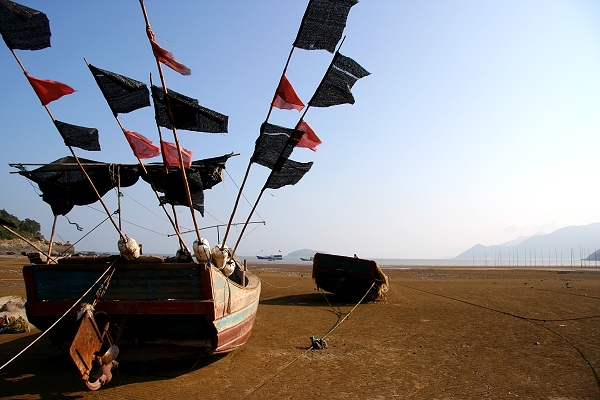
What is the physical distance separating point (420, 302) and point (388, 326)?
529cm

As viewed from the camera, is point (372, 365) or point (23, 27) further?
point (372, 365)

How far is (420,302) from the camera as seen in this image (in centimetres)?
1517

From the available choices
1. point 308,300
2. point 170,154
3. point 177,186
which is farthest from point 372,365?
point 308,300

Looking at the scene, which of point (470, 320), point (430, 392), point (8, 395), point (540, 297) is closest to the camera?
point (8, 395)

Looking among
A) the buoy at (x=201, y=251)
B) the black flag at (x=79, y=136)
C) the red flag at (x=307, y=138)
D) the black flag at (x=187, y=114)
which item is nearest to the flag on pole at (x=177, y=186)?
the black flag at (x=79, y=136)

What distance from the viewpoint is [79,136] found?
7777mm

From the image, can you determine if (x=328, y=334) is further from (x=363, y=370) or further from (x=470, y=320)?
(x=470, y=320)

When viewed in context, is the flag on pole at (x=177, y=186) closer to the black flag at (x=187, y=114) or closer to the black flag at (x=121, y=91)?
the black flag at (x=121, y=91)

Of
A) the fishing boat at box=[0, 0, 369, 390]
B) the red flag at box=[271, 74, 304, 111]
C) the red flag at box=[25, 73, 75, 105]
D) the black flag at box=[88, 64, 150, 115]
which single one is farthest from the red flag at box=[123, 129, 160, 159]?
the red flag at box=[271, 74, 304, 111]

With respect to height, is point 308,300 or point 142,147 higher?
point 142,147

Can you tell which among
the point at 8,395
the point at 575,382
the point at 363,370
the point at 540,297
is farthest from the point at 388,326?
the point at 540,297

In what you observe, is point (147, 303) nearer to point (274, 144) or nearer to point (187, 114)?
point (187, 114)

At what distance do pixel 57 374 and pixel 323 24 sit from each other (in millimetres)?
7358

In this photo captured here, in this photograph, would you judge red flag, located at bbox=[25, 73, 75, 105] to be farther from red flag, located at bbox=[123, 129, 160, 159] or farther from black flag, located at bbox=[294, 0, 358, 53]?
black flag, located at bbox=[294, 0, 358, 53]
